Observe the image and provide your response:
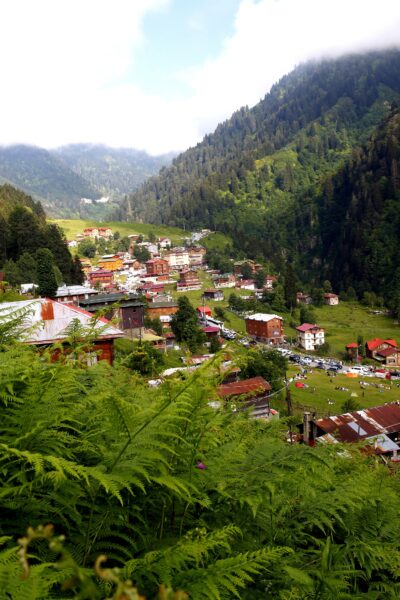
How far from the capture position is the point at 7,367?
3383 millimetres

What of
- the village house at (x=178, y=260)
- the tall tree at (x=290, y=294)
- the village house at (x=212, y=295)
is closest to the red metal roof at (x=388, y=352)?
the tall tree at (x=290, y=294)

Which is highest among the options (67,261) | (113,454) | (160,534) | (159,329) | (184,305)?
(113,454)

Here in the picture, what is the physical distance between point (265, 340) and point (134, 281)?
5152cm

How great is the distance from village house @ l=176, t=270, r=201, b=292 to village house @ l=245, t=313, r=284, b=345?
3364cm

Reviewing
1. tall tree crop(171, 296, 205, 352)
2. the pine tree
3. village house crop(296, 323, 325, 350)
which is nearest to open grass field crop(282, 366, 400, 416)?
tall tree crop(171, 296, 205, 352)

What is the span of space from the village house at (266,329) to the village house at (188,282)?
33.6 meters

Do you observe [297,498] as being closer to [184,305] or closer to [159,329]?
[184,305]

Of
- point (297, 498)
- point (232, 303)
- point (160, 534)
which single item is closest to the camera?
point (160, 534)

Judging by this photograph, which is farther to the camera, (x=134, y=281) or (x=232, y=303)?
(x=134, y=281)

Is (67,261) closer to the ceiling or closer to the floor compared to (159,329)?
closer to the ceiling

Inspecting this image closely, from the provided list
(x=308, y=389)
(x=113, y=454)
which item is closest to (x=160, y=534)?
(x=113, y=454)

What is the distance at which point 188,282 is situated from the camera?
4904 inches

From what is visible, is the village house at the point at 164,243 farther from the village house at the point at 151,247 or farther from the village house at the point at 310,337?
the village house at the point at 310,337

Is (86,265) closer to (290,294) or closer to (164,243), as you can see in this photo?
(164,243)
